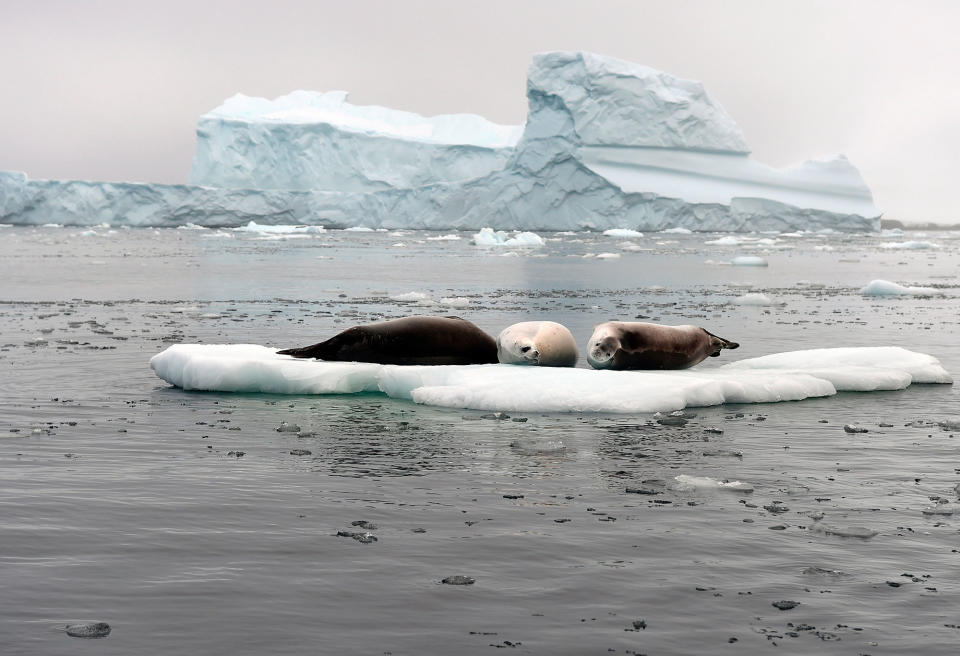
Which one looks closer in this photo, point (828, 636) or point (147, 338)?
point (828, 636)

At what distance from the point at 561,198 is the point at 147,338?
6049 centimetres

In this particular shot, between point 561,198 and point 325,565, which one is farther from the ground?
point 561,198

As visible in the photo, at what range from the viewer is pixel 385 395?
9711 millimetres

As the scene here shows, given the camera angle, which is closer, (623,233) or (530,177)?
(623,233)

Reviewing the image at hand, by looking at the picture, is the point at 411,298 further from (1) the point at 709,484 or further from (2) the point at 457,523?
(2) the point at 457,523

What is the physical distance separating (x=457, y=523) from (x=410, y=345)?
4662 millimetres

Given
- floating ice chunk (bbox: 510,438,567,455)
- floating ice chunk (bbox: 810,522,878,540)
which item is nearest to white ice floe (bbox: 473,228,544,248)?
floating ice chunk (bbox: 510,438,567,455)

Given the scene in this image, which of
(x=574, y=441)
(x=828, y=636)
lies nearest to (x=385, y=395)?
(x=574, y=441)

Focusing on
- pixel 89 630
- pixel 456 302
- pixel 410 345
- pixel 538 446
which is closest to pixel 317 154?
pixel 456 302

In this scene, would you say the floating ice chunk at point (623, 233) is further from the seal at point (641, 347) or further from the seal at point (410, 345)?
the seal at point (410, 345)

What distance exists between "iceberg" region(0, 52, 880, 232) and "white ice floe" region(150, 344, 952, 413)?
60.6 metres

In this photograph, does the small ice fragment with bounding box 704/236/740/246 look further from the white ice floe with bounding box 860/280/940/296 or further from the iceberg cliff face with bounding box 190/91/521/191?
the white ice floe with bounding box 860/280/940/296

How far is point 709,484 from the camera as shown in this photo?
6379 millimetres

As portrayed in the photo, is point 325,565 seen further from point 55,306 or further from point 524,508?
point 55,306
